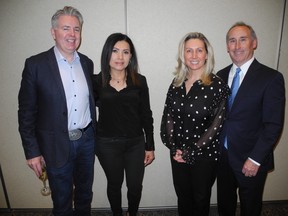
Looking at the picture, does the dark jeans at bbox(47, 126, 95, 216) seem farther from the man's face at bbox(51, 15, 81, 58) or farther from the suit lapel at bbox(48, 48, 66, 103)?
the man's face at bbox(51, 15, 81, 58)

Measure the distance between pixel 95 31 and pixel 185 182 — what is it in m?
1.71

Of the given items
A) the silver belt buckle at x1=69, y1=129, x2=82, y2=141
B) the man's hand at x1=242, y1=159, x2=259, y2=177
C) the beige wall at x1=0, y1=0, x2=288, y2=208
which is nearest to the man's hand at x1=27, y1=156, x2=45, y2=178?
the silver belt buckle at x1=69, y1=129, x2=82, y2=141

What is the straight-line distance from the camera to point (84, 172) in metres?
2.14

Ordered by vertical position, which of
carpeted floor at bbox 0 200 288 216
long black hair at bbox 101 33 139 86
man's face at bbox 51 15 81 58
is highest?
man's face at bbox 51 15 81 58

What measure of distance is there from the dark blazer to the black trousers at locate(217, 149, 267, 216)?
56.9 inches

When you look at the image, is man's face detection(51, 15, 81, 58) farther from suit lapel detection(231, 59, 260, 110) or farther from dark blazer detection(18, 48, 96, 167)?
suit lapel detection(231, 59, 260, 110)

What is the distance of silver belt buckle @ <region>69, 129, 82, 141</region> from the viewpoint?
189 centimetres

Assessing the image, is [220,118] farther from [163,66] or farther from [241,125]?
[163,66]

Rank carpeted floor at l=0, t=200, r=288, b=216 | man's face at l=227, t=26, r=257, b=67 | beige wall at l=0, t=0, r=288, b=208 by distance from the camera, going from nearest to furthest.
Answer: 1. man's face at l=227, t=26, r=257, b=67
2. beige wall at l=0, t=0, r=288, b=208
3. carpeted floor at l=0, t=200, r=288, b=216

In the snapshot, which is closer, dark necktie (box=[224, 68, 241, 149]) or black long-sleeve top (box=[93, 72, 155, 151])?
dark necktie (box=[224, 68, 241, 149])

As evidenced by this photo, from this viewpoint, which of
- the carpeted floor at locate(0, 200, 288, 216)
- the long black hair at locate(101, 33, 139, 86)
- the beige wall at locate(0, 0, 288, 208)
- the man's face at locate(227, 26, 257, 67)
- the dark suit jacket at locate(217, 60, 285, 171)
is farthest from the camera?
the carpeted floor at locate(0, 200, 288, 216)

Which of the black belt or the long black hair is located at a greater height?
the long black hair

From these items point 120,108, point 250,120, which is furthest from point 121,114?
point 250,120

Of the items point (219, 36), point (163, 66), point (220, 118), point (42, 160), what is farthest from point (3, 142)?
point (219, 36)
